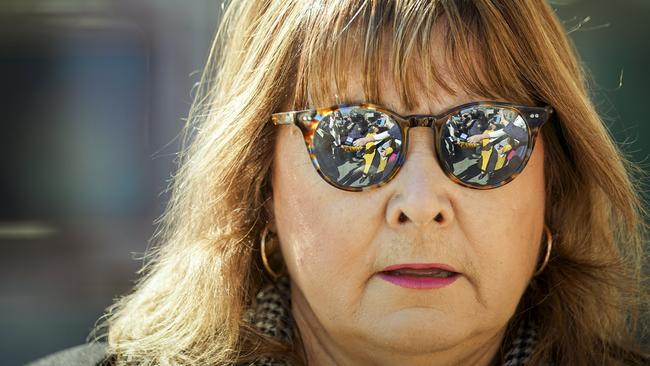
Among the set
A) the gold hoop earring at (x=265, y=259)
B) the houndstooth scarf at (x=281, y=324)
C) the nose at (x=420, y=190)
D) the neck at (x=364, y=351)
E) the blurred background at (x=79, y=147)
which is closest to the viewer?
the nose at (x=420, y=190)

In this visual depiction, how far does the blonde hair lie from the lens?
6.31 feet

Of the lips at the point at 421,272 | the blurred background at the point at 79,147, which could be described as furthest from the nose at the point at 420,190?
the blurred background at the point at 79,147

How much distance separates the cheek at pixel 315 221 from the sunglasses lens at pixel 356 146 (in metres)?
0.04

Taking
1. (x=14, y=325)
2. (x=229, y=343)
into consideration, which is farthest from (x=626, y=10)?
(x=14, y=325)

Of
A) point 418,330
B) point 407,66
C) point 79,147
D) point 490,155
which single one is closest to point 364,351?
point 418,330

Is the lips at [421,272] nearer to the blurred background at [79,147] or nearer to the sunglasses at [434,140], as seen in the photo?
the sunglasses at [434,140]

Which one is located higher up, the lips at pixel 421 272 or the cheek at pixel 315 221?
the cheek at pixel 315 221

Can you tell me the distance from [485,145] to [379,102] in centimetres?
26

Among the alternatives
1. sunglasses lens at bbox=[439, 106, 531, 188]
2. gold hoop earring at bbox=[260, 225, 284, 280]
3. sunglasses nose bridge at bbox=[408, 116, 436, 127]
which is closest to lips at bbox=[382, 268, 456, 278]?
sunglasses lens at bbox=[439, 106, 531, 188]

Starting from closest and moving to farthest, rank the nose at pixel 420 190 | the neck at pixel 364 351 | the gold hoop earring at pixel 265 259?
the nose at pixel 420 190, the neck at pixel 364 351, the gold hoop earring at pixel 265 259

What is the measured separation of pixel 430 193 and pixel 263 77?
0.52 metres

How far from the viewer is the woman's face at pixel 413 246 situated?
188 centimetres

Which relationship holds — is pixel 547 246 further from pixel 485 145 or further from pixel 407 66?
pixel 407 66

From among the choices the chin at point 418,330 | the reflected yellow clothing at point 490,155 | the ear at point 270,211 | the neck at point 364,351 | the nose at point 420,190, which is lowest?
the neck at point 364,351
